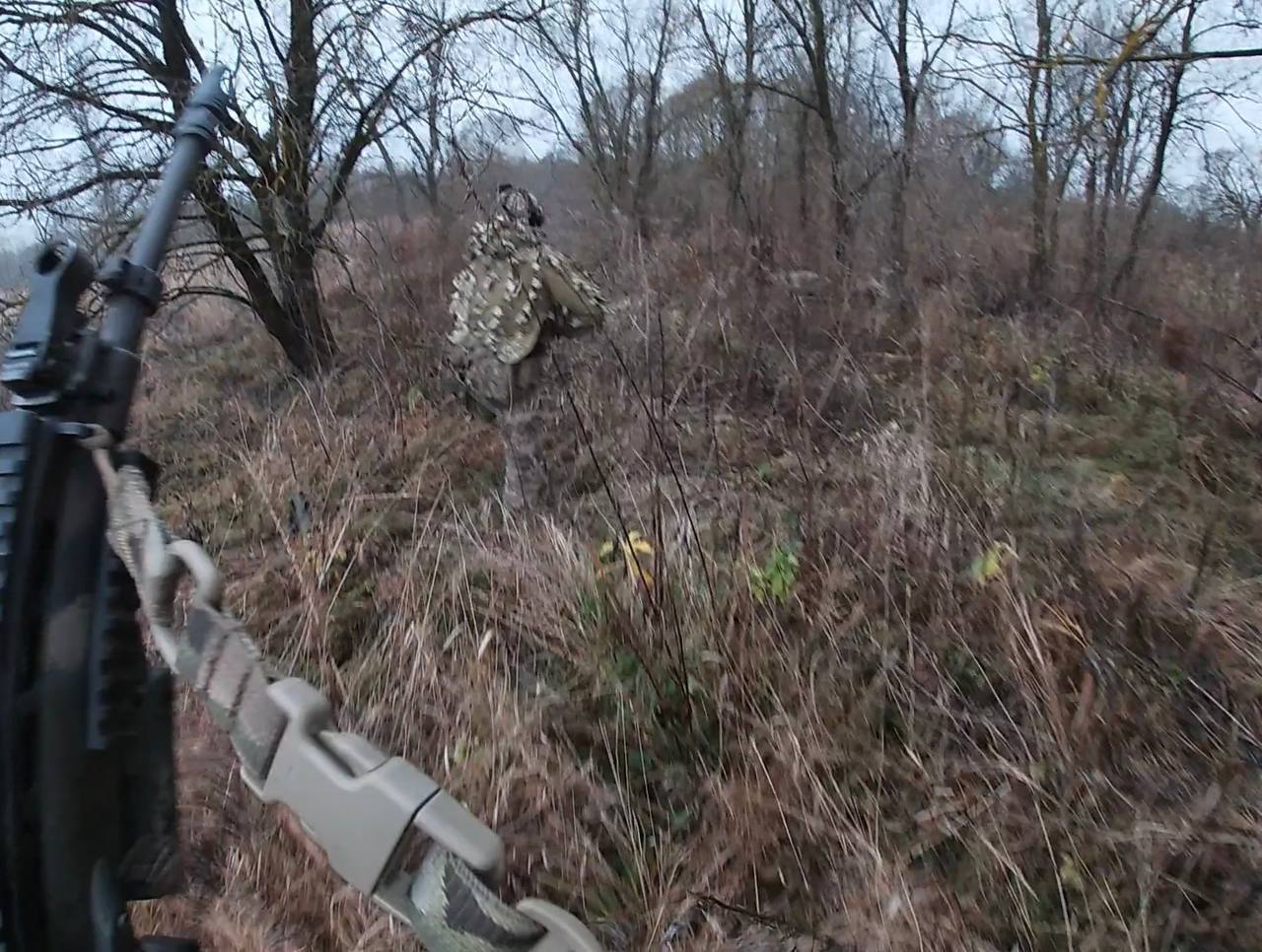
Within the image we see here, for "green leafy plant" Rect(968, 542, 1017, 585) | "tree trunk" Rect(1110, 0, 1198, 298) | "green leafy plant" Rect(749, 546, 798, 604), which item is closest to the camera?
"green leafy plant" Rect(968, 542, 1017, 585)

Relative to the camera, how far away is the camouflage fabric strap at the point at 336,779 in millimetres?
680

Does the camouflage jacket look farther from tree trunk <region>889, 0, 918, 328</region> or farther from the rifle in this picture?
tree trunk <region>889, 0, 918, 328</region>

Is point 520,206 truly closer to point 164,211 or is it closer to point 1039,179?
point 164,211

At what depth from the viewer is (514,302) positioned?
4.16 m

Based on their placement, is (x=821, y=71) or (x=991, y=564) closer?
(x=991, y=564)

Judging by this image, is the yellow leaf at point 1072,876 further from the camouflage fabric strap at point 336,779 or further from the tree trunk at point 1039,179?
the tree trunk at point 1039,179

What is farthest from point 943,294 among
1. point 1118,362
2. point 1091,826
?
point 1091,826

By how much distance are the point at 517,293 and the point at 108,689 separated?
3.36 metres

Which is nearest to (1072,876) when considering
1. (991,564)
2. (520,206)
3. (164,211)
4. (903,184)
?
(991,564)

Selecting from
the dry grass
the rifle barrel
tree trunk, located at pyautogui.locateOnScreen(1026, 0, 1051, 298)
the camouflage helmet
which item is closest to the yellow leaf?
the dry grass

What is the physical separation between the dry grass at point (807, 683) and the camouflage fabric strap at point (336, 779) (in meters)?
1.57

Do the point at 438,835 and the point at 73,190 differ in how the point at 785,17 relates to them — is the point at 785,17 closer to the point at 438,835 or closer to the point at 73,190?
the point at 73,190

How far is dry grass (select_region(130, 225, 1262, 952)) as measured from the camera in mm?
2189

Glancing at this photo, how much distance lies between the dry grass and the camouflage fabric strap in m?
1.57
